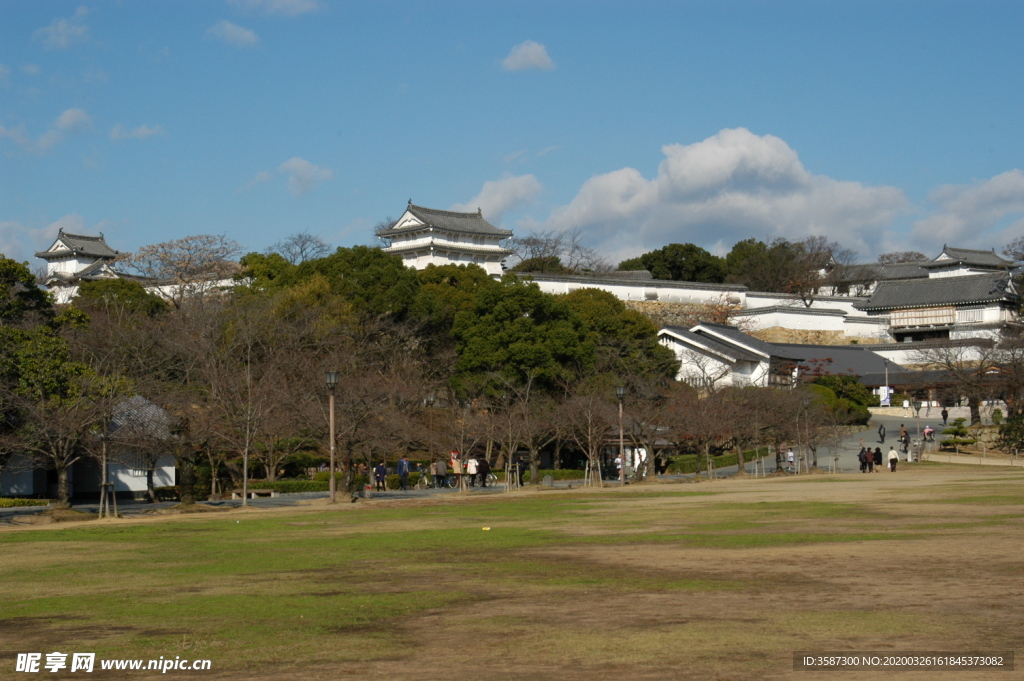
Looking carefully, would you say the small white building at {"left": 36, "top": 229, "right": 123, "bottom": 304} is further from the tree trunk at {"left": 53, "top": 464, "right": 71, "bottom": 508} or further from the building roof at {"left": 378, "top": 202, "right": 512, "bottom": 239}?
the tree trunk at {"left": 53, "top": 464, "right": 71, "bottom": 508}

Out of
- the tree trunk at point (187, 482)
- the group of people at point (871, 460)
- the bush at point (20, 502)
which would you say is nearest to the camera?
the tree trunk at point (187, 482)

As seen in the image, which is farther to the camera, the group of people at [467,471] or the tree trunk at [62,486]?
the group of people at [467,471]

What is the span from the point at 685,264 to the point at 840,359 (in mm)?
25359

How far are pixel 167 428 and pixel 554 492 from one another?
11672 mm

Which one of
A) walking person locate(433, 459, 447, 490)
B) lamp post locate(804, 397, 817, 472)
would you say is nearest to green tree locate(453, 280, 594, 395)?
walking person locate(433, 459, 447, 490)

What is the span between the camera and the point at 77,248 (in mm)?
90375

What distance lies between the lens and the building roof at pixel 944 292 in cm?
7800

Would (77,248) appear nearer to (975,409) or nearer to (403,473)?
(403,473)

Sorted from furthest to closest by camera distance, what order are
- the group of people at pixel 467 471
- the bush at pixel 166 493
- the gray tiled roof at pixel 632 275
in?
the gray tiled roof at pixel 632 275
the group of people at pixel 467 471
the bush at pixel 166 493

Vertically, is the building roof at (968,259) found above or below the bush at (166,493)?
above

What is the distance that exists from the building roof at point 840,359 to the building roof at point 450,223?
24.2 meters

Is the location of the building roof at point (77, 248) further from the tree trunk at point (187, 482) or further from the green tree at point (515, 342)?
the tree trunk at point (187, 482)

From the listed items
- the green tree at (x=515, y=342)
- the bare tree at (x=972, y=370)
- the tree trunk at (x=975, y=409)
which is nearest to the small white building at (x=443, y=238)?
the green tree at (x=515, y=342)

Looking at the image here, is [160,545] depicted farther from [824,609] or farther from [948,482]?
[948,482]
